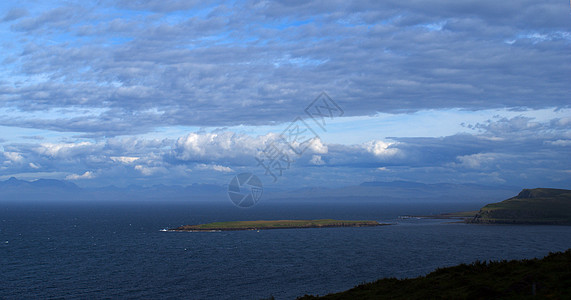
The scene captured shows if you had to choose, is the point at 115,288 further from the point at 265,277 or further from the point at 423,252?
the point at 423,252

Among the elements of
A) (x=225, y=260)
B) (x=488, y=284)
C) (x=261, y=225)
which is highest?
(x=488, y=284)

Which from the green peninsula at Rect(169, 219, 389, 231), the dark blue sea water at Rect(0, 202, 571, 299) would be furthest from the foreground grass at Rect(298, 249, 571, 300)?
the green peninsula at Rect(169, 219, 389, 231)

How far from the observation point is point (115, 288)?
69.7 m

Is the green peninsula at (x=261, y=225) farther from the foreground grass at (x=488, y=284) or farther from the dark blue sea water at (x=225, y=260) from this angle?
the foreground grass at (x=488, y=284)

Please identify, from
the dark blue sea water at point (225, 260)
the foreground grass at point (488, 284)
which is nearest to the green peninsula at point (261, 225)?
the dark blue sea water at point (225, 260)

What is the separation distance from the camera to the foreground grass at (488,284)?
34.1m

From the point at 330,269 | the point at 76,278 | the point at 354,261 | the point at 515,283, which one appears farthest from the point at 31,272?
the point at 515,283

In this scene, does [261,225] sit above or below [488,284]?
below

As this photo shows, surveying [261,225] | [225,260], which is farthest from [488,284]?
[261,225]

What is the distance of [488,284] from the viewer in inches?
1524

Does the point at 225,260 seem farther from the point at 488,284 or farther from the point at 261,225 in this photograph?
the point at 261,225

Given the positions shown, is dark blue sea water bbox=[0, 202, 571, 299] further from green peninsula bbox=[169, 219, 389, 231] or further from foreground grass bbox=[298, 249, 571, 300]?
foreground grass bbox=[298, 249, 571, 300]

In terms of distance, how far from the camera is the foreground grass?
3406 cm

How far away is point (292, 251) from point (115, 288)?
50.4 m
